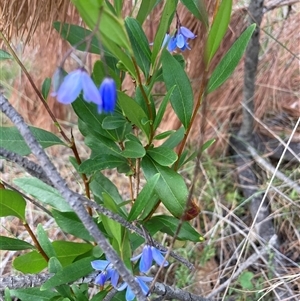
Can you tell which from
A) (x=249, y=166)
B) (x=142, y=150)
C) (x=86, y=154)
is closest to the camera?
(x=142, y=150)

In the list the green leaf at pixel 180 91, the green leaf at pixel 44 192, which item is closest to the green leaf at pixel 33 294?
the green leaf at pixel 44 192

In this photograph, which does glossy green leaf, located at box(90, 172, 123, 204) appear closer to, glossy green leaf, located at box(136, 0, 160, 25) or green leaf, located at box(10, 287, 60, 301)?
green leaf, located at box(10, 287, 60, 301)

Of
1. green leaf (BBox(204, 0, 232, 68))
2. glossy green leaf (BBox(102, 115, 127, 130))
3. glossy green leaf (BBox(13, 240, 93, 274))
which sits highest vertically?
green leaf (BBox(204, 0, 232, 68))

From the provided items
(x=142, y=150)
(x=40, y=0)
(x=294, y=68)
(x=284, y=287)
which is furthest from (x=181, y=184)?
(x=294, y=68)

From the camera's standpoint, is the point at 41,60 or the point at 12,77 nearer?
the point at 41,60

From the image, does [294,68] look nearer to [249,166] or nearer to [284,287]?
[249,166]

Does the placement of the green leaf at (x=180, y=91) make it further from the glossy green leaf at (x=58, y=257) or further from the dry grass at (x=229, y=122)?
the dry grass at (x=229, y=122)

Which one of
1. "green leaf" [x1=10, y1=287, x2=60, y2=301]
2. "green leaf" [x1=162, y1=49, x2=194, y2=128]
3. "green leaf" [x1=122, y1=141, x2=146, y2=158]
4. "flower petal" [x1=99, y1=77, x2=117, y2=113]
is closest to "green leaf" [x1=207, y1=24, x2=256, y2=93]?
"green leaf" [x1=162, y1=49, x2=194, y2=128]
